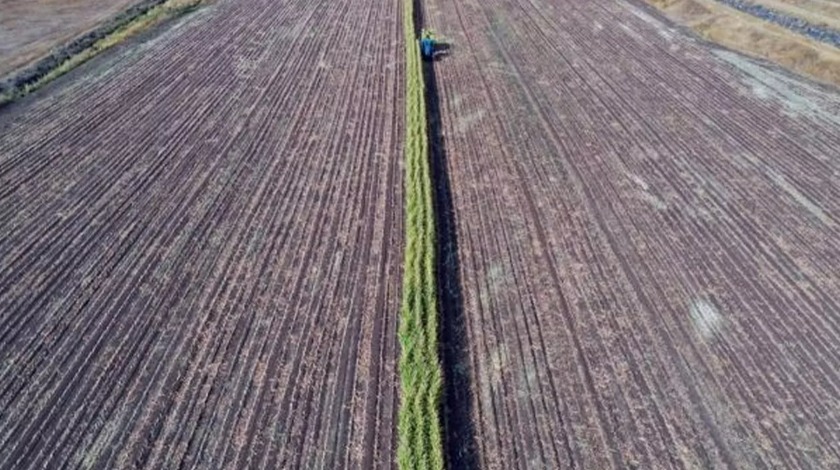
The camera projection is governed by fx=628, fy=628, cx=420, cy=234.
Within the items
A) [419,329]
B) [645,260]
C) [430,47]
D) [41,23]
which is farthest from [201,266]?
[41,23]

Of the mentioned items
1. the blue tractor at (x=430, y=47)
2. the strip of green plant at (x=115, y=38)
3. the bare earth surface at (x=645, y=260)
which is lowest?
the bare earth surface at (x=645, y=260)

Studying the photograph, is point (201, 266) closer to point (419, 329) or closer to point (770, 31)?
point (419, 329)

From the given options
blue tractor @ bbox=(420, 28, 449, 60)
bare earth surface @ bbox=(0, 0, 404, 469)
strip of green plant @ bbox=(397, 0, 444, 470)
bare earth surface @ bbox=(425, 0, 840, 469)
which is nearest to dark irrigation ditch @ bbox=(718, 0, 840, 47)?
bare earth surface @ bbox=(425, 0, 840, 469)

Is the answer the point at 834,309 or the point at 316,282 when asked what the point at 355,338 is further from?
the point at 834,309

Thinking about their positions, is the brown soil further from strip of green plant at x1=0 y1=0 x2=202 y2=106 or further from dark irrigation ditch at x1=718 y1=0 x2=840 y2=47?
strip of green plant at x1=0 y1=0 x2=202 y2=106

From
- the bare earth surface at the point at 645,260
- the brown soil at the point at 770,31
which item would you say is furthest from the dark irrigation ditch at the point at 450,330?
the brown soil at the point at 770,31

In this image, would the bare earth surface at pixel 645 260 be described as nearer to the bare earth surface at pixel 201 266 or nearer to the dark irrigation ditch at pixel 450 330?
the dark irrigation ditch at pixel 450 330

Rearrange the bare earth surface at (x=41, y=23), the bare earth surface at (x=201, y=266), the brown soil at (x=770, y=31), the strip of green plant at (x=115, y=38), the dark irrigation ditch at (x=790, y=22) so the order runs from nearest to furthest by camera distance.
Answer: the bare earth surface at (x=201, y=266) → the strip of green plant at (x=115, y=38) → the brown soil at (x=770, y=31) → the dark irrigation ditch at (x=790, y=22) → the bare earth surface at (x=41, y=23)
